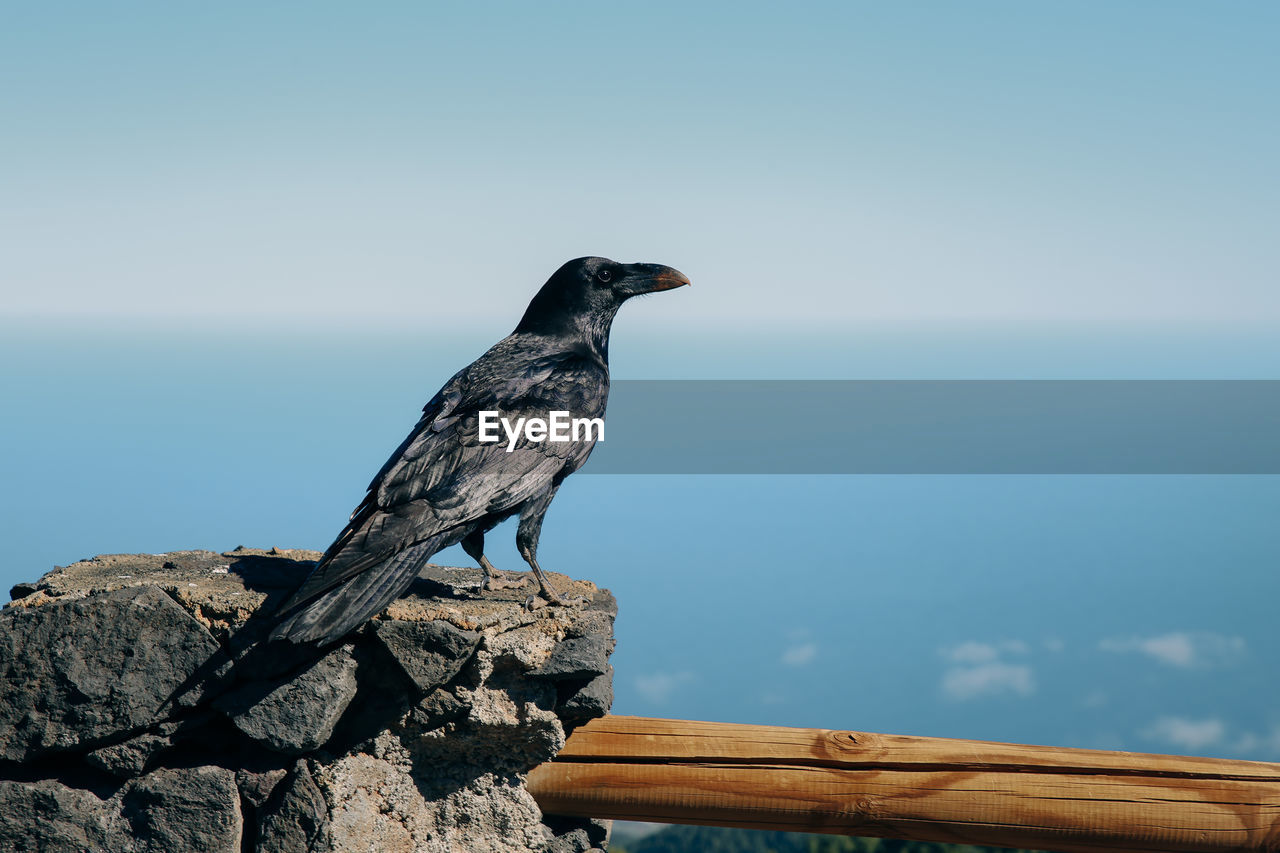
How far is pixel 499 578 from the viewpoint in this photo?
412cm

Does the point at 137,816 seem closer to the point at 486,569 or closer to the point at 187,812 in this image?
the point at 187,812

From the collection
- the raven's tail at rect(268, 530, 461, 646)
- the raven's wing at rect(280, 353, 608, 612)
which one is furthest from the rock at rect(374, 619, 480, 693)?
the raven's wing at rect(280, 353, 608, 612)

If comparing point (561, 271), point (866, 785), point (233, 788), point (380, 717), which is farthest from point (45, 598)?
point (866, 785)

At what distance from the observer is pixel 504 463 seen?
3764mm

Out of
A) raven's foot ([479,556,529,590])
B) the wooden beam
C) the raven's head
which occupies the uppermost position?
the raven's head

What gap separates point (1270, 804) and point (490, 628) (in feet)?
9.78

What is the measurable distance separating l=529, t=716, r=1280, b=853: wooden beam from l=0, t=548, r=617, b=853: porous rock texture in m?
0.43

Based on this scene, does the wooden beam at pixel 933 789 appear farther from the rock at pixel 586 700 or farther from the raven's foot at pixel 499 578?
the raven's foot at pixel 499 578

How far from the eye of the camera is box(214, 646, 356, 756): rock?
10.9 ft

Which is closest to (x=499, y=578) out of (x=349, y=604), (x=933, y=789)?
(x=349, y=604)

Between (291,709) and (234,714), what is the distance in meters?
0.19

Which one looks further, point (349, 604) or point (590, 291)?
point (590, 291)

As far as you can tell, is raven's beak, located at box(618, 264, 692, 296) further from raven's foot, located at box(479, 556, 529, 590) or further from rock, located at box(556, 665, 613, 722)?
rock, located at box(556, 665, 613, 722)

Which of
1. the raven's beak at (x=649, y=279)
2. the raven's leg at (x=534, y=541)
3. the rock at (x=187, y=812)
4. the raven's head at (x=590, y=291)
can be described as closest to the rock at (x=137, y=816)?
the rock at (x=187, y=812)
